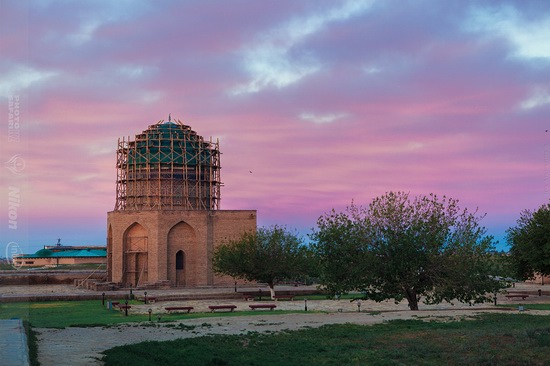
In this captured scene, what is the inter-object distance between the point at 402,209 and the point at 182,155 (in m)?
37.9

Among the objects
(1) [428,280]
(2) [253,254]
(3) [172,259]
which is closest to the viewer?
(1) [428,280]

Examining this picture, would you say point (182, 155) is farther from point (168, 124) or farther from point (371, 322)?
point (371, 322)

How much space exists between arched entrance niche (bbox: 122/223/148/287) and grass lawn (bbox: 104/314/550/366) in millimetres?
40810

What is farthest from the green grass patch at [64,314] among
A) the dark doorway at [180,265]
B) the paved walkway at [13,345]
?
the dark doorway at [180,265]

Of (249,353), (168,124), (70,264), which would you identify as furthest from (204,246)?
(70,264)

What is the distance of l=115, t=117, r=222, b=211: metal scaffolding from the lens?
203 feet

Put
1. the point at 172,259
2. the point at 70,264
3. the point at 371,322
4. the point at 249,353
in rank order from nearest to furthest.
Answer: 1. the point at 249,353
2. the point at 371,322
3. the point at 172,259
4. the point at 70,264

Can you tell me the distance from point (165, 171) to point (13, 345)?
48.7m

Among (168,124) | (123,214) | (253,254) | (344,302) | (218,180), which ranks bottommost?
(344,302)

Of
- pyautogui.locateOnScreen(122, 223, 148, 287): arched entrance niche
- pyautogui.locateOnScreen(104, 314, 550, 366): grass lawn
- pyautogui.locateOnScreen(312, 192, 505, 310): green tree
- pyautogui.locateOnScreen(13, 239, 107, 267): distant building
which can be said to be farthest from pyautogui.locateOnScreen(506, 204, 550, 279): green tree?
pyautogui.locateOnScreen(13, 239, 107, 267): distant building

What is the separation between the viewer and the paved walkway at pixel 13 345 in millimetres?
12088

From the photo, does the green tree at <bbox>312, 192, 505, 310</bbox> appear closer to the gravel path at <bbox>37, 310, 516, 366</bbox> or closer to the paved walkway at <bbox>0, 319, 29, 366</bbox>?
the gravel path at <bbox>37, 310, 516, 366</bbox>

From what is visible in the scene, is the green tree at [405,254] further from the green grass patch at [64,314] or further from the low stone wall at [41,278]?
the low stone wall at [41,278]

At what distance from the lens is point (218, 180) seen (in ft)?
218
